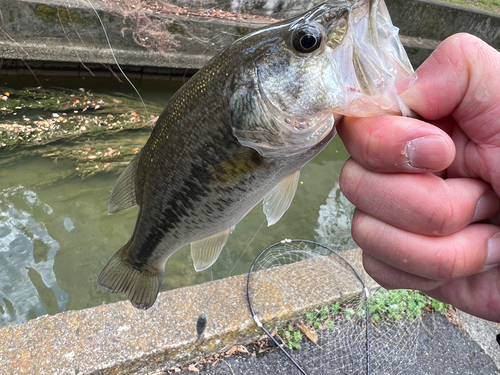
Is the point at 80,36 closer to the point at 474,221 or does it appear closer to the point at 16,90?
the point at 16,90

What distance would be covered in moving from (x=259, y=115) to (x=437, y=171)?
69 cm

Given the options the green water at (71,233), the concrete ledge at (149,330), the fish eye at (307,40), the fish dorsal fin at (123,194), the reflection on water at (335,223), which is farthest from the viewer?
the reflection on water at (335,223)

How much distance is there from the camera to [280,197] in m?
1.69

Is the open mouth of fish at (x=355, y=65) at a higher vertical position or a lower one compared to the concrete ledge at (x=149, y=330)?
higher

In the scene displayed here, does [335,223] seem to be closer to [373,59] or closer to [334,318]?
[334,318]

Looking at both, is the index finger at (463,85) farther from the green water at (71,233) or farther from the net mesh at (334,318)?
the green water at (71,233)

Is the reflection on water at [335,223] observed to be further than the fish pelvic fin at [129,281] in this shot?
Yes

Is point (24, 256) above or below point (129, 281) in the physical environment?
below

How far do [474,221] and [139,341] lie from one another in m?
2.25

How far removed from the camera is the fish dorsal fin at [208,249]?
2.05m

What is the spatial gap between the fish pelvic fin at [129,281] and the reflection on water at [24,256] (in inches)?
81.0

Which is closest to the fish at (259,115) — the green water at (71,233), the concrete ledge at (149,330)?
the concrete ledge at (149,330)

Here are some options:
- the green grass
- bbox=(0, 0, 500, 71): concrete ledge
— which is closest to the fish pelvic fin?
the green grass

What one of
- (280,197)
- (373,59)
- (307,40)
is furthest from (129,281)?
(373,59)
